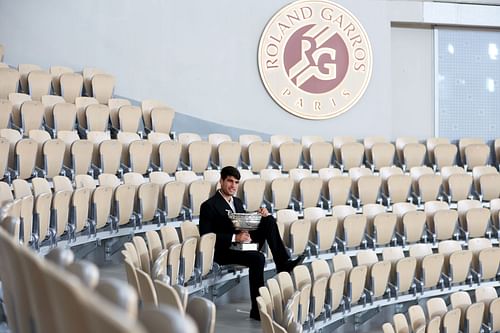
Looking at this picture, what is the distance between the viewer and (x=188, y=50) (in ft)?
23.5

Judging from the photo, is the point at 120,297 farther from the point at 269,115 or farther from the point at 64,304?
the point at 269,115

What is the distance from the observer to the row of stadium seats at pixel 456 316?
4.45 meters

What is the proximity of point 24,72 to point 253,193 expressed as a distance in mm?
1965

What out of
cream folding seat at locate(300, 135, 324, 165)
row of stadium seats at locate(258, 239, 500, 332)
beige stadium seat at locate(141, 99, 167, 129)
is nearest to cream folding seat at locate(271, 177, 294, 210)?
row of stadium seats at locate(258, 239, 500, 332)

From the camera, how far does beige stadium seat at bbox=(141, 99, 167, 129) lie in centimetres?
639

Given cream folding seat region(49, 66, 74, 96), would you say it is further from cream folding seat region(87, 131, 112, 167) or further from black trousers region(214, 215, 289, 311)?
black trousers region(214, 215, 289, 311)

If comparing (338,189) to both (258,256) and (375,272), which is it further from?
(258,256)

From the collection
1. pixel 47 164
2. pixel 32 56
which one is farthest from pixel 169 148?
pixel 32 56

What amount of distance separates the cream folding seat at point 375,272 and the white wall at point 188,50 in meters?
2.46

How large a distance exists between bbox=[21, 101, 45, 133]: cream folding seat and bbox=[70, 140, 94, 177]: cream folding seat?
514 mm

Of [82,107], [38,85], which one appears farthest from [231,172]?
[38,85]

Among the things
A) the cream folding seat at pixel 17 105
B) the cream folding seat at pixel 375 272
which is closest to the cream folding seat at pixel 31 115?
the cream folding seat at pixel 17 105

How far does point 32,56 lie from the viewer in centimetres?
677

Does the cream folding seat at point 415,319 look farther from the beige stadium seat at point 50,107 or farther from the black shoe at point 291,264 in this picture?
the beige stadium seat at point 50,107
